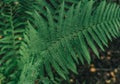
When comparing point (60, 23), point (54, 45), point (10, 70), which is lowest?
point (10, 70)

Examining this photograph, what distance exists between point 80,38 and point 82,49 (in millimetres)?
85

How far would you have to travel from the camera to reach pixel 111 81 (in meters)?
2.65

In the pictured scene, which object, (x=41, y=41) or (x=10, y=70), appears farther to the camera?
(x=10, y=70)

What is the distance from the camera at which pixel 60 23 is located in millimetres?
1792

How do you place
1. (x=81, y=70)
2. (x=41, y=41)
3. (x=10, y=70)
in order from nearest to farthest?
(x=41, y=41)
(x=10, y=70)
(x=81, y=70)

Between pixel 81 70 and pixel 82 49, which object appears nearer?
pixel 82 49

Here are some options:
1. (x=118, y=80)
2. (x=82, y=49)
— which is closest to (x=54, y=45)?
(x=82, y=49)

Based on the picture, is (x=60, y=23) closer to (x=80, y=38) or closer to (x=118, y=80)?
(x=80, y=38)

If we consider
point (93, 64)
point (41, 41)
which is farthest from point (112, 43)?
point (41, 41)

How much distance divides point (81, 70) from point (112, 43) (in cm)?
41

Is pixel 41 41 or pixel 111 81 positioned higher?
pixel 41 41

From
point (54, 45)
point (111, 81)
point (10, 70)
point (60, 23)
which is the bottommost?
point (111, 81)

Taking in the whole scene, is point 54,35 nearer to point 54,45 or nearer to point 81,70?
point 54,45

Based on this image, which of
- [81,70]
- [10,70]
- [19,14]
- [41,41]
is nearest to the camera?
[41,41]
